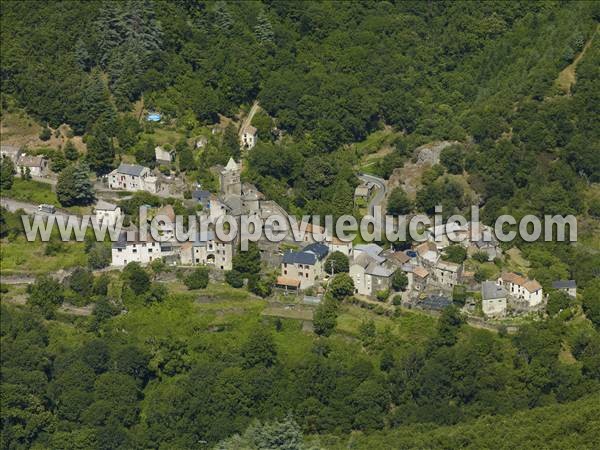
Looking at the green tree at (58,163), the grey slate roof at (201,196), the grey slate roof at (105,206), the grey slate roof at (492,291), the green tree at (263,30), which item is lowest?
the grey slate roof at (492,291)

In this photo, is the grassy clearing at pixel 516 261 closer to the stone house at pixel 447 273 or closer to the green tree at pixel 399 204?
the stone house at pixel 447 273

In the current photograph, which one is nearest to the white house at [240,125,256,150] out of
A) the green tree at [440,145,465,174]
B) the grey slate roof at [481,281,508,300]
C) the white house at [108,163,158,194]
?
the white house at [108,163,158,194]

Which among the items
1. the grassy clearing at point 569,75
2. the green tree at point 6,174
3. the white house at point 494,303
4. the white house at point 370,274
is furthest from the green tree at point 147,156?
the grassy clearing at point 569,75

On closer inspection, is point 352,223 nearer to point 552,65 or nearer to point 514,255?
point 514,255

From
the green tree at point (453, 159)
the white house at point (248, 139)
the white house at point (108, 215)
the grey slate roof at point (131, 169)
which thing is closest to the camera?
the white house at point (108, 215)

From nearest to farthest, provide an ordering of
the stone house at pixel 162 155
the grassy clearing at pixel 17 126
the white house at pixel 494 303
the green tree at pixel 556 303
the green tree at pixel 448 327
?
the green tree at pixel 448 327 < the green tree at pixel 556 303 < the white house at pixel 494 303 < the stone house at pixel 162 155 < the grassy clearing at pixel 17 126

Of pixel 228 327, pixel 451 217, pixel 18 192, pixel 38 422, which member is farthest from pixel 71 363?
pixel 451 217

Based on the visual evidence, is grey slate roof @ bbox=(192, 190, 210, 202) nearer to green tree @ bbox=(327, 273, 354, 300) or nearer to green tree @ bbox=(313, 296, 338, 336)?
green tree @ bbox=(327, 273, 354, 300)
